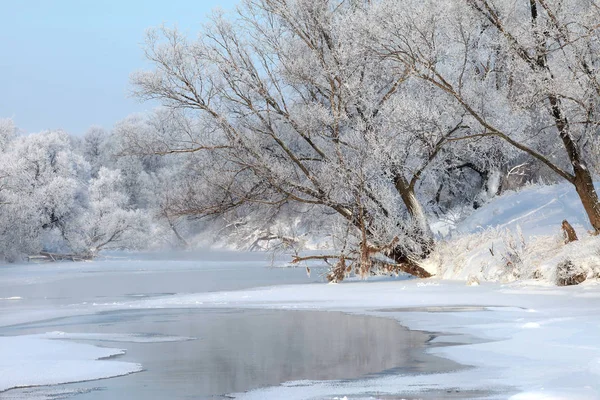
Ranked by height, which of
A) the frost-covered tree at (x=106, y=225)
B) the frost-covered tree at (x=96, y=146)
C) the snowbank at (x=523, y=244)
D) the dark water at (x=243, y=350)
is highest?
the frost-covered tree at (x=96, y=146)

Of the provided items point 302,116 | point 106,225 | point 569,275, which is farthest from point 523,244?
point 106,225

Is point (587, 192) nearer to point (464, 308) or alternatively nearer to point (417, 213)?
point (417, 213)

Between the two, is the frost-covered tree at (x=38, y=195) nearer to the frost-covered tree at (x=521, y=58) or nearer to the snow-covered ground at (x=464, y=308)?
the snow-covered ground at (x=464, y=308)

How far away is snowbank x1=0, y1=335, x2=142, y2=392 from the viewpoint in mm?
7004

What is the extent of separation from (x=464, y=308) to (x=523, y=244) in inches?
170

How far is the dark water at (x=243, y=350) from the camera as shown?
668cm

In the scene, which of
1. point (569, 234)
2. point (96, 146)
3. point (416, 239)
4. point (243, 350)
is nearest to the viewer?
point (243, 350)

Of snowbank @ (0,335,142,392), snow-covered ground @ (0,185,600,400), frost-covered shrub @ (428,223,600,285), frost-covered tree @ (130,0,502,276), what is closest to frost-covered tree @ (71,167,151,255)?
snow-covered ground @ (0,185,600,400)

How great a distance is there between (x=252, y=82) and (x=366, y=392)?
1404 cm

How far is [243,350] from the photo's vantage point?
8633 mm

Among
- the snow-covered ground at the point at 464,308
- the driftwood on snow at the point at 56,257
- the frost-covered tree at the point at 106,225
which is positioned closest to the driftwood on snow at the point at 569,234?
the snow-covered ground at the point at 464,308

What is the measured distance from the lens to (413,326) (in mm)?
10383

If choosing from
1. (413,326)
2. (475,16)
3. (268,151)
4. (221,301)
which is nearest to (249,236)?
(268,151)

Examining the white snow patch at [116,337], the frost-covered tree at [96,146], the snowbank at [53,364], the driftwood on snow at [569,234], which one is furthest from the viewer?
the frost-covered tree at [96,146]
